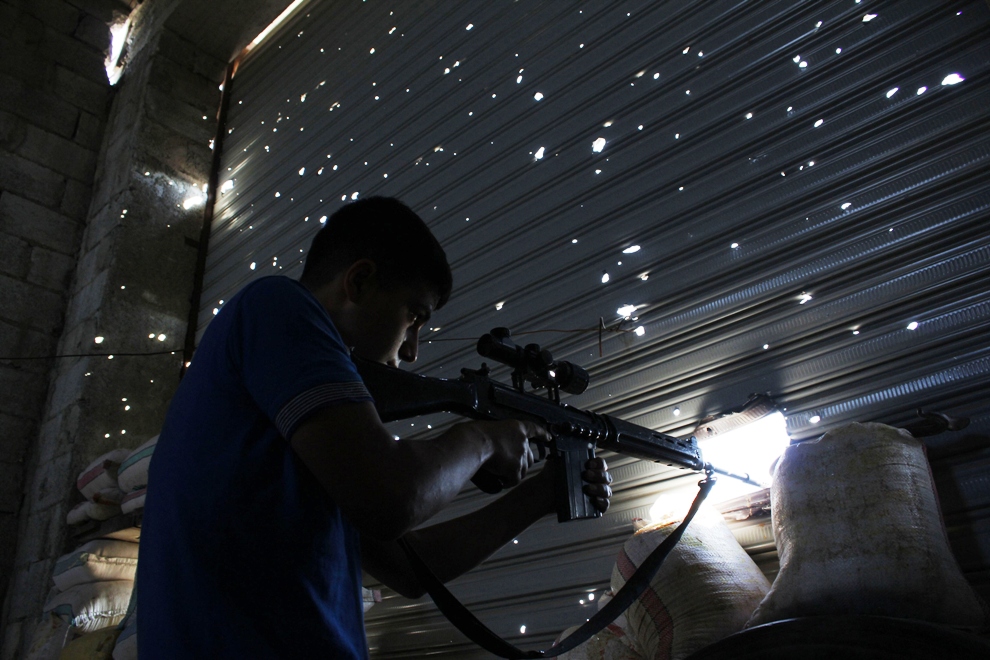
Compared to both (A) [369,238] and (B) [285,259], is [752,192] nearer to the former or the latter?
(A) [369,238]

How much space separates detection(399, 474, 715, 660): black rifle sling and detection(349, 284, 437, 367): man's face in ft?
1.51

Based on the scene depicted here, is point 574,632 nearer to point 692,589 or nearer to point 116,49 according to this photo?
point 692,589

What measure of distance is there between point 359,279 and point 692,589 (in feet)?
4.27

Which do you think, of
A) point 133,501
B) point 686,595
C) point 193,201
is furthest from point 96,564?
point 686,595

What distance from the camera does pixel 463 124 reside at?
14.0 ft

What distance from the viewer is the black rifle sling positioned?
169cm

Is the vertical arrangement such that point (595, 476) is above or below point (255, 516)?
above

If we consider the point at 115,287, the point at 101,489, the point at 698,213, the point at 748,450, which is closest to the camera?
the point at 748,450

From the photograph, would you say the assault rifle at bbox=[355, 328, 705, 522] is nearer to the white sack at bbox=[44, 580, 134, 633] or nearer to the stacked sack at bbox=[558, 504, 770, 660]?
the stacked sack at bbox=[558, 504, 770, 660]

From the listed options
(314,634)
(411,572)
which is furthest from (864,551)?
(314,634)

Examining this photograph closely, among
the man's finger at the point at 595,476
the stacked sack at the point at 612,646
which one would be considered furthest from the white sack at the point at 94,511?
the man's finger at the point at 595,476

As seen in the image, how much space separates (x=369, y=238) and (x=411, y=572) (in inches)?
31.1

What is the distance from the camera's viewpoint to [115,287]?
559 cm

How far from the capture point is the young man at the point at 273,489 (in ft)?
3.80
